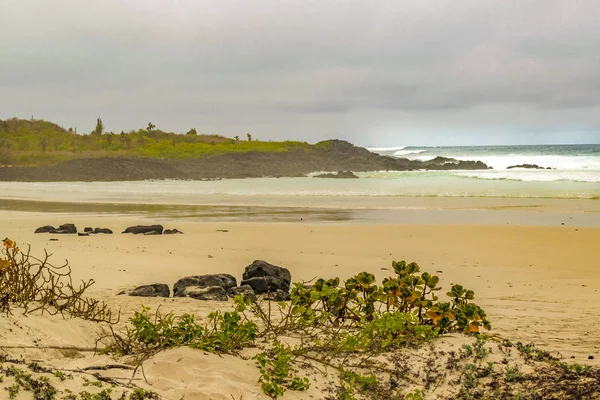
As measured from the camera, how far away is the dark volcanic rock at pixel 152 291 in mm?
8578

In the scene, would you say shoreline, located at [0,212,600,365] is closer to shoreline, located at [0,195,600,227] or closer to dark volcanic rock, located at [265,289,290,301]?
dark volcanic rock, located at [265,289,290,301]

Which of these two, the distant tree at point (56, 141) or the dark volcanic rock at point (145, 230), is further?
the distant tree at point (56, 141)

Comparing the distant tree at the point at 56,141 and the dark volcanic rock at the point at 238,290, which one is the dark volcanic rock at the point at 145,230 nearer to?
the dark volcanic rock at the point at 238,290

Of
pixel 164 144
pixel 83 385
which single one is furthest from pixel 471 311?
pixel 164 144

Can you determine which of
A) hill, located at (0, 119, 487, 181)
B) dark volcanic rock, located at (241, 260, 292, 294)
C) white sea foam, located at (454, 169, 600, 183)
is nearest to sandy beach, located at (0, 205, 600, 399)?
dark volcanic rock, located at (241, 260, 292, 294)

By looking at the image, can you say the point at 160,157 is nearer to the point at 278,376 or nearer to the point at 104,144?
the point at 104,144

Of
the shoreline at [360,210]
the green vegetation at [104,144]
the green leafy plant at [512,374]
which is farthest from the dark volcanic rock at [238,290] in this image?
the green vegetation at [104,144]

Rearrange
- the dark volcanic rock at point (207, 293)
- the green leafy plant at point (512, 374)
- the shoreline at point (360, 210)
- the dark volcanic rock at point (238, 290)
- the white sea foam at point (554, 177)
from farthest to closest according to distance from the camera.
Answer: the white sea foam at point (554, 177), the shoreline at point (360, 210), the dark volcanic rock at point (238, 290), the dark volcanic rock at point (207, 293), the green leafy plant at point (512, 374)

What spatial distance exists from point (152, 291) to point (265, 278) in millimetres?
1497

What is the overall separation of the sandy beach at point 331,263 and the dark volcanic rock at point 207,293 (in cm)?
25

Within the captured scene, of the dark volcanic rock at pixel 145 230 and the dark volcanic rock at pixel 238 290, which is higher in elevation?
the dark volcanic rock at pixel 145 230

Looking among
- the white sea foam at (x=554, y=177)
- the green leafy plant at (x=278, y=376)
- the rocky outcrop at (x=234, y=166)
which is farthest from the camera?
the rocky outcrop at (x=234, y=166)

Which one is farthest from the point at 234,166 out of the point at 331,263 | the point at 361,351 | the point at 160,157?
the point at 361,351

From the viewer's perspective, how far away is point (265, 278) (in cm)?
872
